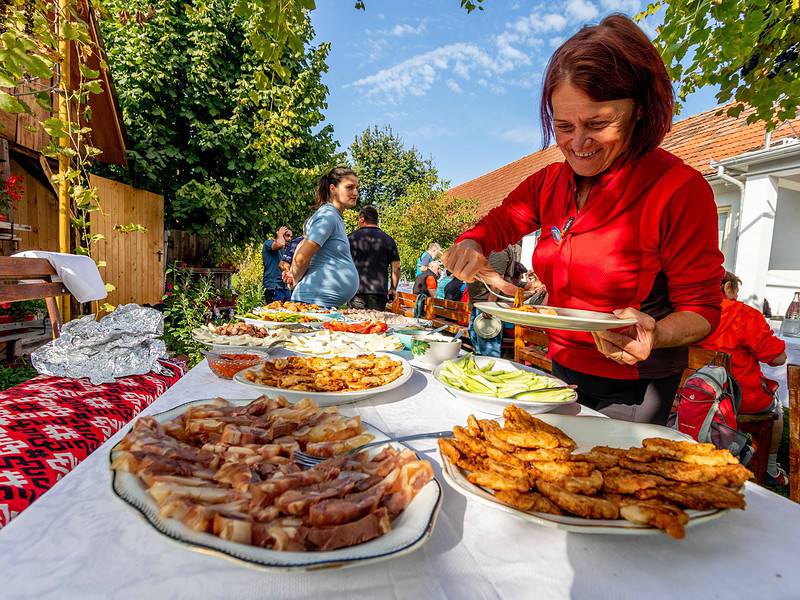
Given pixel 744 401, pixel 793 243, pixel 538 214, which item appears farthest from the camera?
pixel 793 243

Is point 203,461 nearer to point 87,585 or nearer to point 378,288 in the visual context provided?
point 87,585

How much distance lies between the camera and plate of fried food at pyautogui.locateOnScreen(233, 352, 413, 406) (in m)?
1.37

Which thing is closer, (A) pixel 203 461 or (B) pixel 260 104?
(A) pixel 203 461

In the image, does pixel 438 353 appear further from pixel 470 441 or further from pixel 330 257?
pixel 330 257

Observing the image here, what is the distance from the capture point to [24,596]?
56 centimetres

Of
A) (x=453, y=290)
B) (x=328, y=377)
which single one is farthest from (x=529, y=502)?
(x=453, y=290)

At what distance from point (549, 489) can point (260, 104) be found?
9.37 m

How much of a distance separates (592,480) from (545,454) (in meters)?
0.12

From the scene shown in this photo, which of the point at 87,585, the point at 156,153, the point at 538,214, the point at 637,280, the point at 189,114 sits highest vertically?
the point at 189,114

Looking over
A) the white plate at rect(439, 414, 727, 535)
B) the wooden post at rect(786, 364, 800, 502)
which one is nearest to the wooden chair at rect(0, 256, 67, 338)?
the white plate at rect(439, 414, 727, 535)

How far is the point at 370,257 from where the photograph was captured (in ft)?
19.5

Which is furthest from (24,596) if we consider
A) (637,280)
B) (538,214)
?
(538,214)

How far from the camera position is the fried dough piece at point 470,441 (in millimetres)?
920

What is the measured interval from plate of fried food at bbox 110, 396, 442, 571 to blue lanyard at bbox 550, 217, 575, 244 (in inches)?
45.7
